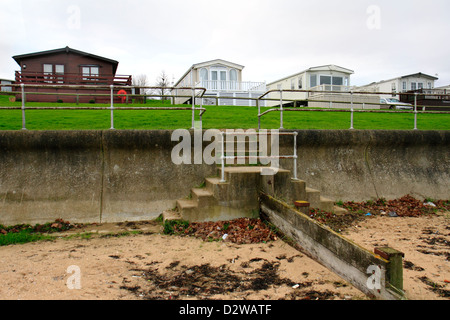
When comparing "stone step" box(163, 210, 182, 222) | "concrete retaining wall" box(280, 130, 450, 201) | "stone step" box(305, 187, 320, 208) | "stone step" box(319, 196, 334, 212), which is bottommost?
"stone step" box(163, 210, 182, 222)

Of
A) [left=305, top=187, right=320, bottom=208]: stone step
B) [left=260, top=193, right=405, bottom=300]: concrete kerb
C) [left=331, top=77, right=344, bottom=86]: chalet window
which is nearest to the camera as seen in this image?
[left=260, top=193, right=405, bottom=300]: concrete kerb

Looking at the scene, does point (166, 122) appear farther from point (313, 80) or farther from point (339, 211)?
point (313, 80)

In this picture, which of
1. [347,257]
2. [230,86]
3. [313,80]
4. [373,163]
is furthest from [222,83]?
[347,257]

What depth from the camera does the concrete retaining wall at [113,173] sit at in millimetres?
6289

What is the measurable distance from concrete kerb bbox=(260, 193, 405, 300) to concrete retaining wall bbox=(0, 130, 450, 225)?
259 centimetres

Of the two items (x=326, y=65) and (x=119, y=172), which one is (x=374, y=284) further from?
(x=326, y=65)

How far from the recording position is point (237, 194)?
6.34 meters

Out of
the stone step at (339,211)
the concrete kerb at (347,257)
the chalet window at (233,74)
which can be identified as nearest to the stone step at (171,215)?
the concrete kerb at (347,257)

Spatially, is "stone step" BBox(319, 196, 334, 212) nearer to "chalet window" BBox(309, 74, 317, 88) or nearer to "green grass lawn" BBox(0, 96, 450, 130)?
"green grass lawn" BBox(0, 96, 450, 130)

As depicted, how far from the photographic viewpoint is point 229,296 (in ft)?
11.6

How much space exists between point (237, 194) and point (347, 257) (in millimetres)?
→ 2967

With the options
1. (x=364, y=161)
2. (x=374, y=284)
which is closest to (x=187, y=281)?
(x=374, y=284)

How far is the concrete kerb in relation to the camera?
9.96ft

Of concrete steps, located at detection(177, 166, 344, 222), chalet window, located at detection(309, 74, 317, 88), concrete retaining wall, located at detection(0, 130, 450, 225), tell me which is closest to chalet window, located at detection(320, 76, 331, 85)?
chalet window, located at detection(309, 74, 317, 88)
